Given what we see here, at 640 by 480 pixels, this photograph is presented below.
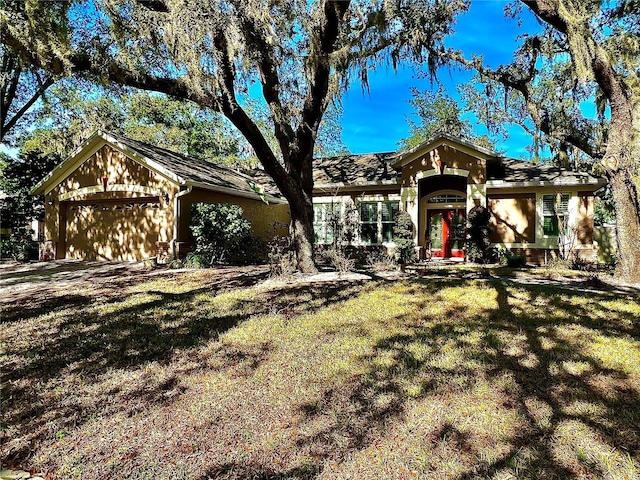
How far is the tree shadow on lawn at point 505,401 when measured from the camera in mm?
2783

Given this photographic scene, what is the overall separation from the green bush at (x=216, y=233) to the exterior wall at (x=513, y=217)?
906 centimetres

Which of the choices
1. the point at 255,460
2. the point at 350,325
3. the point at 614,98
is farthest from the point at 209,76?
the point at 614,98

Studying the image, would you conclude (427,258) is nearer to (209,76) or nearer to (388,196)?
(388,196)

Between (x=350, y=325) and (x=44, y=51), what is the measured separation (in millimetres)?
6289

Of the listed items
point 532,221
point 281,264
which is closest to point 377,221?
point 532,221

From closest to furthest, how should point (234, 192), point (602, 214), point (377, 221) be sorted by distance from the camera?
point (234, 192), point (377, 221), point (602, 214)

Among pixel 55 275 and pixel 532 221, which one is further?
pixel 532 221

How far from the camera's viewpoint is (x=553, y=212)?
44.1 feet

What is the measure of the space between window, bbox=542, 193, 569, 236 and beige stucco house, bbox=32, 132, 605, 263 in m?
0.03

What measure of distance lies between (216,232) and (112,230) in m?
4.69

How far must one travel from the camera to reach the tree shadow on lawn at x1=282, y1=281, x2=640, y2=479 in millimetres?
2783

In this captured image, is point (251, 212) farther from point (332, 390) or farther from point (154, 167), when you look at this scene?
point (332, 390)

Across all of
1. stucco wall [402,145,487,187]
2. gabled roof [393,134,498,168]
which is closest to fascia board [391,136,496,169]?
gabled roof [393,134,498,168]

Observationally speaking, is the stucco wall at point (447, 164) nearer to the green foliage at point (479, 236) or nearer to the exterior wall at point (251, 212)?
the green foliage at point (479, 236)
